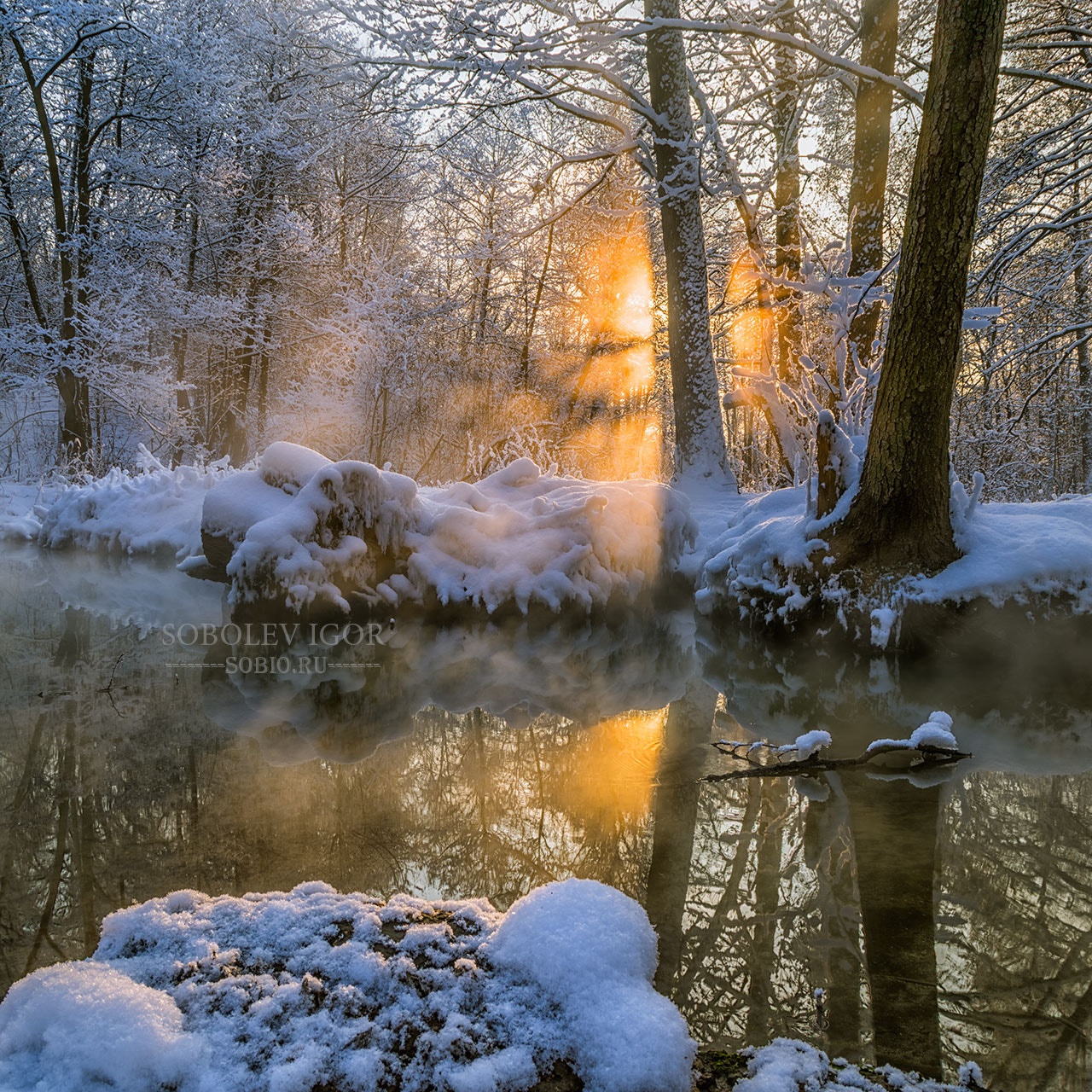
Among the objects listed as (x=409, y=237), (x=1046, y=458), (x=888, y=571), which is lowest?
(x=888, y=571)

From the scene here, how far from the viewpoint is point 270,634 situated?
6.08 m

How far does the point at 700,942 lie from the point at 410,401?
58.2ft

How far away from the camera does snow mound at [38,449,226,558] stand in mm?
10297

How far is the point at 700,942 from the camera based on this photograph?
6.64 ft

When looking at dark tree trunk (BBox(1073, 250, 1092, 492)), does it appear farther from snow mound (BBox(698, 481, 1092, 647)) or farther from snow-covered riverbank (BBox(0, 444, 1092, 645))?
snow-covered riverbank (BBox(0, 444, 1092, 645))

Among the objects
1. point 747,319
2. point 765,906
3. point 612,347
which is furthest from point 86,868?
point 612,347

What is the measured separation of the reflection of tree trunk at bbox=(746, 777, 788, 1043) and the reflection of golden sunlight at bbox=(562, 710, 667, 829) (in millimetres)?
473

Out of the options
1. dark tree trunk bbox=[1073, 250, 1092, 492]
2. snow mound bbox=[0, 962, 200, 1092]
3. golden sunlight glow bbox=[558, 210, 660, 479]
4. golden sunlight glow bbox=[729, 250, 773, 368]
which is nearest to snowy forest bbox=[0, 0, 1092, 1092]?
snow mound bbox=[0, 962, 200, 1092]

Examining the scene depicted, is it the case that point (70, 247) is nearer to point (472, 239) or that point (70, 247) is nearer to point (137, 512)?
point (137, 512)

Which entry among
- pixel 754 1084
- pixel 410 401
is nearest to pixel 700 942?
pixel 754 1084

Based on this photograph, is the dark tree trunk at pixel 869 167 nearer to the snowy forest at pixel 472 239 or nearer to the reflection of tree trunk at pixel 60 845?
Result: the snowy forest at pixel 472 239

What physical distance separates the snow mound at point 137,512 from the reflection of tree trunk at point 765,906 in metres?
8.15

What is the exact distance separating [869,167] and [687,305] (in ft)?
7.48

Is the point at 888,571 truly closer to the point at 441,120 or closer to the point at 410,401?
the point at 441,120
